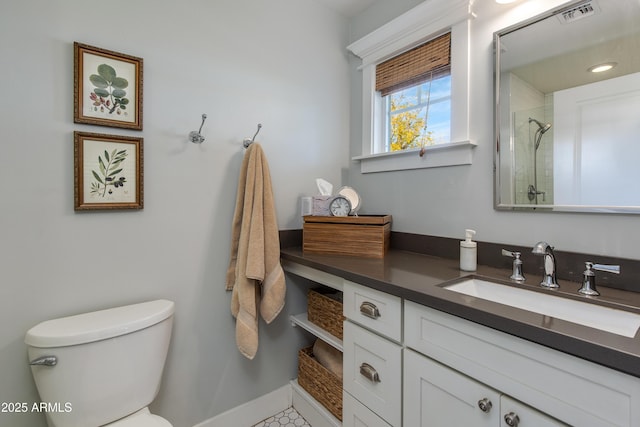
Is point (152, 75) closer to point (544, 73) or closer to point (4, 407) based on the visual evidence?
point (4, 407)

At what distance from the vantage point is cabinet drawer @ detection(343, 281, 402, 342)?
0.97 m

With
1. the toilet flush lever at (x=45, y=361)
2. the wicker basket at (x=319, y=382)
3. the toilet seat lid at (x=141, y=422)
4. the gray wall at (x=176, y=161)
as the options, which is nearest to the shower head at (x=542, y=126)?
the gray wall at (x=176, y=161)

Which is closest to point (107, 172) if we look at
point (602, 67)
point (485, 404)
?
point (485, 404)

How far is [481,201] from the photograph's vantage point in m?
1.31

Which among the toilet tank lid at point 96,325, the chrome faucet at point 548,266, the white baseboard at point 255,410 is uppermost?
the chrome faucet at point 548,266

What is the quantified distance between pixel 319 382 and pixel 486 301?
1.03 metres

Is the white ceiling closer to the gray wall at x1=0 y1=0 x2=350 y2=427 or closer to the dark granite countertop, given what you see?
the gray wall at x1=0 y1=0 x2=350 y2=427

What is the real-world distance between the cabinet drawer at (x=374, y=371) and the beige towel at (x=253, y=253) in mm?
422

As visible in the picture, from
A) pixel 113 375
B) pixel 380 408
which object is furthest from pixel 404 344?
pixel 113 375

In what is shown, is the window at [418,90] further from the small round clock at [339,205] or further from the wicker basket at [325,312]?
the wicker basket at [325,312]

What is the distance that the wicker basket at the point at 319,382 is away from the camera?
138 centimetres

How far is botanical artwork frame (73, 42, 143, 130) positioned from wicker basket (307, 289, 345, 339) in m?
1.13

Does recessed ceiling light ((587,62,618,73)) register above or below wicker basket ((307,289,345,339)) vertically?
above

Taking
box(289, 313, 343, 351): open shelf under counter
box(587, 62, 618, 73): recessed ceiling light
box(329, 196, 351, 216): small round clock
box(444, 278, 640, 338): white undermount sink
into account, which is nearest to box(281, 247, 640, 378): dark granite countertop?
box(444, 278, 640, 338): white undermount sink
